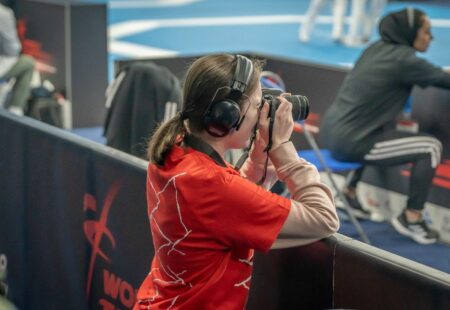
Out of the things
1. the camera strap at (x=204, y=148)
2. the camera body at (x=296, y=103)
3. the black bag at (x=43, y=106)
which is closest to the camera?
the camera strap at (x=204, y=148)

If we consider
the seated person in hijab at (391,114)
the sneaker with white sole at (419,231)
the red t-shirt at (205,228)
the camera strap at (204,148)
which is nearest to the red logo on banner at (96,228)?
the red t-shirt at (205,228)

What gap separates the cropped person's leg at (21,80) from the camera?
8414 millimetres

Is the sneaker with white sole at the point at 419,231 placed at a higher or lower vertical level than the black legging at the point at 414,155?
lower

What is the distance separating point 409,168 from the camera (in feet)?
20.9

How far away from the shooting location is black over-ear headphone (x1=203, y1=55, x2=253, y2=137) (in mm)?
2443

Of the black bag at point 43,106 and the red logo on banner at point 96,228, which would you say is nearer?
the red logo on banner at point 96,228

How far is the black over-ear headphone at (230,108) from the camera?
244 centimetres

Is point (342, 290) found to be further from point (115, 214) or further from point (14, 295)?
point (14, 295)

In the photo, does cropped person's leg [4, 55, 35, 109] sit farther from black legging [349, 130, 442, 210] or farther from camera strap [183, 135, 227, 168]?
camera strap [183, 135, 227, 168]

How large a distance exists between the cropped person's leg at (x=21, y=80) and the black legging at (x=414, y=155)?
381cm

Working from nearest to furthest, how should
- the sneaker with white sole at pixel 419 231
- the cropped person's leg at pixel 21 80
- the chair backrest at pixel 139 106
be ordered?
the chair backrest at pixel 139 106 → the sneaker with white sole at pixel 419 231 → the cropped person's leg at pixel 21 80

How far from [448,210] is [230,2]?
47.8 feet

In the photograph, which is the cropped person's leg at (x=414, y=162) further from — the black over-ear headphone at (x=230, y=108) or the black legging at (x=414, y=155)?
the black over-ear headphone at (x=230, y=108)

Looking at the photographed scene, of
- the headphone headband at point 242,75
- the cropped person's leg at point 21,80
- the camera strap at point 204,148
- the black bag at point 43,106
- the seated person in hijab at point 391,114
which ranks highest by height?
the headphone headband at point 242,75
